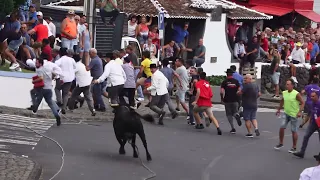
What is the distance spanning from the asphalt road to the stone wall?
10.1m

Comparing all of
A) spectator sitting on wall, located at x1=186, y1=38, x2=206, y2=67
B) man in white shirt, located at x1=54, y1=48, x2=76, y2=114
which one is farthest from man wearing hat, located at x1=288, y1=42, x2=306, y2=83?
man in white shirt, located at x1=54, y1=48, x2=76, y2=114

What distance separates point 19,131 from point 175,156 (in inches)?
148

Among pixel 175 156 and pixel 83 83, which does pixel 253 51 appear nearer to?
pixel 83 83

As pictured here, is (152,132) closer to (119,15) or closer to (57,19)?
(119,15)

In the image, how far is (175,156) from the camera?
18.0m

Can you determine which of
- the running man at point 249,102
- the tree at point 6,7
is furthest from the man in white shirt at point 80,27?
the running man at point 249,102

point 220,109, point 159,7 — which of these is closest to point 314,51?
point 159,7

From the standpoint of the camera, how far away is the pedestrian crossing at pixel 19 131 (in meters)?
17.5

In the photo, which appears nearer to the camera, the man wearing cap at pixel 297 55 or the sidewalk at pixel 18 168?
the sidewalk at pixel 18 168

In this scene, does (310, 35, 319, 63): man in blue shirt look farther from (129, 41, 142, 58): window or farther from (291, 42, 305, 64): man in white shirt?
(129, 41, 142, 58): window

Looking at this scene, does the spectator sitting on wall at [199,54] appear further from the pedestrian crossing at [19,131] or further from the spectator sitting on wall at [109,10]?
Answer: the pedestrian crossing at [19,131]

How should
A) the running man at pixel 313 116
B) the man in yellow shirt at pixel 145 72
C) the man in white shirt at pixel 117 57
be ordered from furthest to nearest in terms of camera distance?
1. the man in yellow shirt at pixel 145 72
2. the man in white shirt at pixel 117 57
3. the running man at pixel 313 116

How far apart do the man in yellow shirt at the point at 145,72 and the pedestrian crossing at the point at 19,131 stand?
4.61 metres

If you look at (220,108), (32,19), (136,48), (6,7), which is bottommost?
(220,108)
